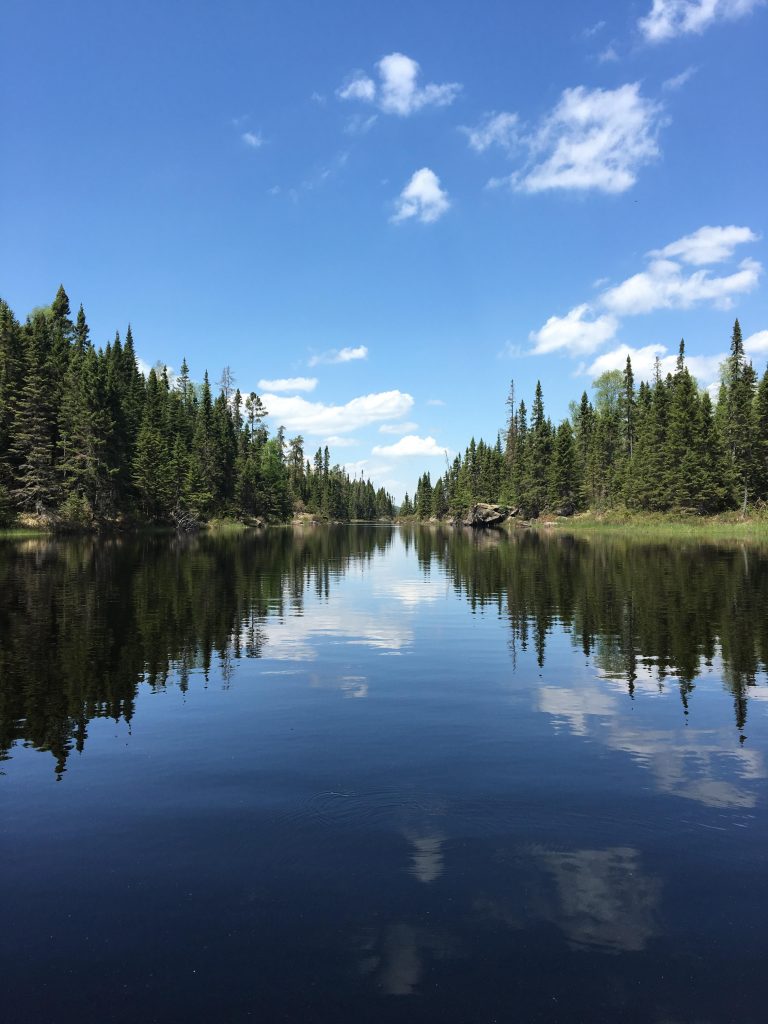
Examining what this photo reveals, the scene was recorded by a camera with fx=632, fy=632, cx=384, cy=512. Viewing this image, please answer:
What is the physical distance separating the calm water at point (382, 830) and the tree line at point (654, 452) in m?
76.6

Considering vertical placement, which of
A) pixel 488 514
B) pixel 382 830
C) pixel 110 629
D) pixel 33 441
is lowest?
pixel 382 830

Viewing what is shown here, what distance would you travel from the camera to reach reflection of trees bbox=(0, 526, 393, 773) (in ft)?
38.9

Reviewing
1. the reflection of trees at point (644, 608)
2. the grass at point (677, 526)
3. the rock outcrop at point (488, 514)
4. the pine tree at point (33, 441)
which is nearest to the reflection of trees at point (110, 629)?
the reflection of trees at point (644, 608)

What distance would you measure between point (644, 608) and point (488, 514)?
361 ft

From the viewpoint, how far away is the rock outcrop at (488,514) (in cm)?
13262

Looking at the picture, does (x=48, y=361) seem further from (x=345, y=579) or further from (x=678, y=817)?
A: (x=678, y=817)

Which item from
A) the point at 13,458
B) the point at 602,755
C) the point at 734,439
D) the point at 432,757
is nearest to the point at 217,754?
the point at 432,757

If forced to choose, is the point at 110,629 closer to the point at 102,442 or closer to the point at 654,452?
the point at 102,442

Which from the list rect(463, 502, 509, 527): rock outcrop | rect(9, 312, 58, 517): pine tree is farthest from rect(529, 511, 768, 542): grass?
rect(9, 312, 58, 517): pine tree

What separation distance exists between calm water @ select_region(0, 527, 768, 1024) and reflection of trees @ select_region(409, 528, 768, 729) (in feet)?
0.90

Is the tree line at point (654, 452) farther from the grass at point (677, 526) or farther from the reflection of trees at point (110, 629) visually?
the reflection of trees at point (110, 629)

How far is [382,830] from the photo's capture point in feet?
24.0

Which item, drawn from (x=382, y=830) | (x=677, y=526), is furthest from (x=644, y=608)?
(x=677, y=526)

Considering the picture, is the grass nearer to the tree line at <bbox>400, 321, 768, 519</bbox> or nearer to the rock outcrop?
the tree line at <bbox>400, 321, 768, 519</bbox>
